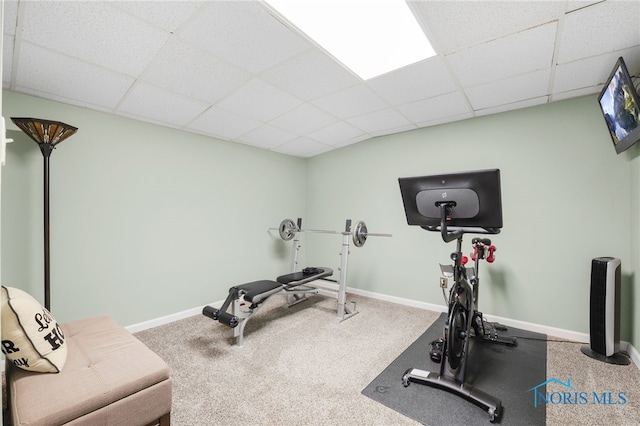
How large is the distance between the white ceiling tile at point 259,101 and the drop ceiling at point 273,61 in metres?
0.02

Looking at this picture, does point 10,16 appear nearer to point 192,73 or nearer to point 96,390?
point 192,73

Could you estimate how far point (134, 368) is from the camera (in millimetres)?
1577

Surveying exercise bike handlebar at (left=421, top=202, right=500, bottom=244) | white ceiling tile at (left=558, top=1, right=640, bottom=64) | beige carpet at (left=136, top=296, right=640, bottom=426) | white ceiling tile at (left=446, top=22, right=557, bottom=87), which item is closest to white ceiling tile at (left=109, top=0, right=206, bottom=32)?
white ceiling tile at (left=446, top=22, right=557, bottom=87)

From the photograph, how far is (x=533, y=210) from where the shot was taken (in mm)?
3062

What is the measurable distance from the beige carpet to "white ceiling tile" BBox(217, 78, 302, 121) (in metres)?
2.36

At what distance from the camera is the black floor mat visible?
1.83 m

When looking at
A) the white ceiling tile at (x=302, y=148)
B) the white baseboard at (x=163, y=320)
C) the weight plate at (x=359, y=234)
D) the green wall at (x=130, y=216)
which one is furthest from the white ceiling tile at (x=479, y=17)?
the white baseboard at (x=163, y=320)

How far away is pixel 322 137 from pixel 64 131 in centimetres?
276

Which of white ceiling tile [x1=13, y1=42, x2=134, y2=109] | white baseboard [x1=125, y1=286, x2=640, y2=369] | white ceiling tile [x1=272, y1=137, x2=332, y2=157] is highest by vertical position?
white ceiling tile [x1=13, y1=42, x2=134, y2=109]

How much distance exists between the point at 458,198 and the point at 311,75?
155 cm

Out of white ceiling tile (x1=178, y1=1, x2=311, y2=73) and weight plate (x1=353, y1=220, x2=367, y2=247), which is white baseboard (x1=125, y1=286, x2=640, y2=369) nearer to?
weight plate (x1=353, y1=220, x2=367, y2=247)

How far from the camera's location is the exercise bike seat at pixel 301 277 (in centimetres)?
332

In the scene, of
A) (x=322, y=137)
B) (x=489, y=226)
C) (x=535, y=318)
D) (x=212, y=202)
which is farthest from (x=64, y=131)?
(x=535, y=318)

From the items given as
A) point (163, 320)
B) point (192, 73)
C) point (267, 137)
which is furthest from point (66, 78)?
point (163, 320)
